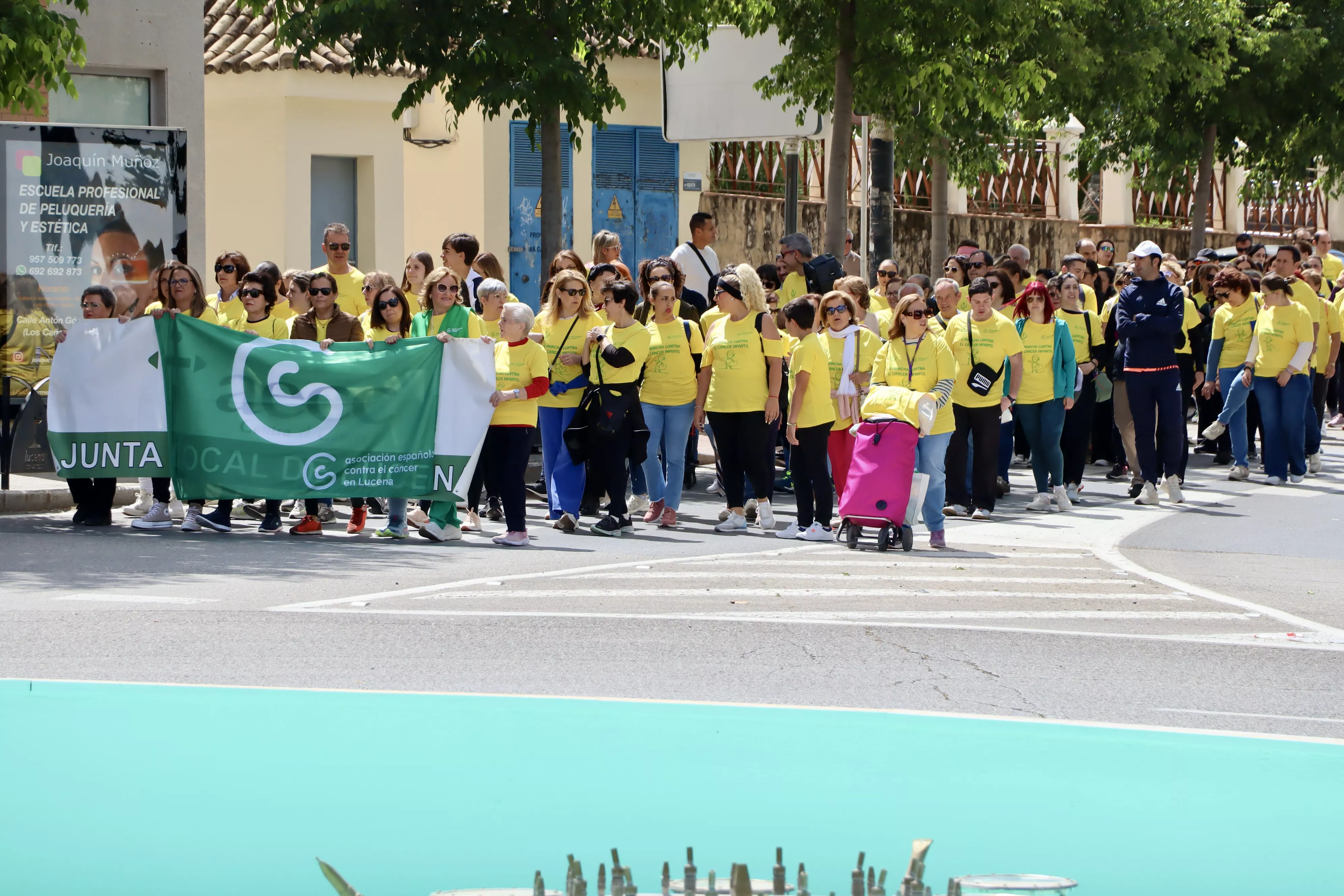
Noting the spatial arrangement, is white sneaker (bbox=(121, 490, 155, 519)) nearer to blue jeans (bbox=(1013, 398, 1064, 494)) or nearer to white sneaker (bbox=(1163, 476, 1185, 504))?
blue jeans (bbox=(1013, 398, 1064, 494))

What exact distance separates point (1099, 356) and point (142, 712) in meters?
11.5

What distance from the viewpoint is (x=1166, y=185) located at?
3102 cm

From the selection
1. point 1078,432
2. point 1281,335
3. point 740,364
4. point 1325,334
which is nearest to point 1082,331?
point 1078,432

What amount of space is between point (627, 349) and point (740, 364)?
86cm

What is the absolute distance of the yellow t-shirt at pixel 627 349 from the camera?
13.1m

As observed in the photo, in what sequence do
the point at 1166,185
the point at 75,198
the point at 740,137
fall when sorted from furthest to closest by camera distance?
the point at 1166,185, the point at 740,137, the point at 75,198

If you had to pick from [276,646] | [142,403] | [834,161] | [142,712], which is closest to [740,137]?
[834,161]

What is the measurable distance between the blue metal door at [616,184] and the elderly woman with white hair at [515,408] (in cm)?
1543

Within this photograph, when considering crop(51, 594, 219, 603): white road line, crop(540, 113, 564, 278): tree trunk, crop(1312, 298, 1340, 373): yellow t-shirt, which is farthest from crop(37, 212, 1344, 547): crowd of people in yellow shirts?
crop(51, 594, 219, 603): white road line

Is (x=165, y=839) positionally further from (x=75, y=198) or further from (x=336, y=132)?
(x=336, y=132)

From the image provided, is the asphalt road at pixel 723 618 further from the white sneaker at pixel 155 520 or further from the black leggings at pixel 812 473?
the black leggings at pixel 812 473

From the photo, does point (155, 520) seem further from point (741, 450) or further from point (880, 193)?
point (880, 193)

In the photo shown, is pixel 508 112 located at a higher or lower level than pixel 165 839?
higher

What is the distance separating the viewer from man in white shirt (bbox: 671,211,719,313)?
1622 cm
